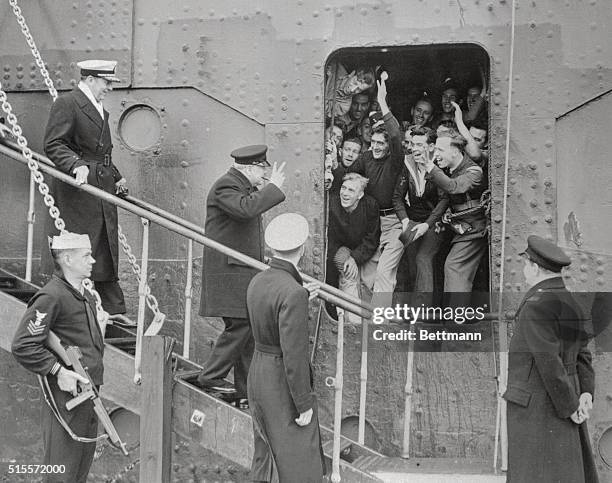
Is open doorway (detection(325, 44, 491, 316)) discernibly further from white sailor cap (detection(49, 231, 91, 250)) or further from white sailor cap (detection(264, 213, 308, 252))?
white sailor cap (detection(49, 231, 91, 250))

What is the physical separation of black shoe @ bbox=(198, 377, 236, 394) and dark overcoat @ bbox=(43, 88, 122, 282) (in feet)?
2.91

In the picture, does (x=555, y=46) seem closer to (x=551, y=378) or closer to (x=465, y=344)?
(x=465, y=344)

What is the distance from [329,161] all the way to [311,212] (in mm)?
370

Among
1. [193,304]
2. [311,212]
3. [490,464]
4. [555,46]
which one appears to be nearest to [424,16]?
[555,46]

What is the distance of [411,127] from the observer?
532 centimetres

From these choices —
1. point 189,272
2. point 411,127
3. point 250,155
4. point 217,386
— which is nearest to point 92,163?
point 189,272

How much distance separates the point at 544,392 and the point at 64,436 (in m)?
2.20

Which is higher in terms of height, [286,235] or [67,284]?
[286,235]

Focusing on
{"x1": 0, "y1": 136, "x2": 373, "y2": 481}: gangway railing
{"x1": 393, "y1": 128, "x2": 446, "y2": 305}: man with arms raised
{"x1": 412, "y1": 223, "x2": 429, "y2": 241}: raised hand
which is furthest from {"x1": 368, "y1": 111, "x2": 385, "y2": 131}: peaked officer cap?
{"x1": 0, "y1": 136, "x2": 373, "y2": 481}: gangway railing

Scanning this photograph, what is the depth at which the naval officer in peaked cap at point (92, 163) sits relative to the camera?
469 centimetres

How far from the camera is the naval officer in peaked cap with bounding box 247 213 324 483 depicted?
11.9ft

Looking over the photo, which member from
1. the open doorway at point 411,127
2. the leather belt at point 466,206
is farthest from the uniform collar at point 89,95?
the leather belt at point 466,206

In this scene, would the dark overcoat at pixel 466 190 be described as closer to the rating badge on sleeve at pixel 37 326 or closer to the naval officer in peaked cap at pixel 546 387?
the naval officer in peaked cap at pixel 546 387

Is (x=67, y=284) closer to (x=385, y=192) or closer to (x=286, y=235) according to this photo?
(x=286, y=235)
